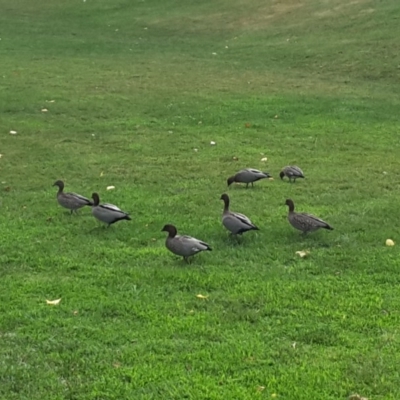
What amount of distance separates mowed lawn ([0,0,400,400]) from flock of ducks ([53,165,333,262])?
192 millimetres

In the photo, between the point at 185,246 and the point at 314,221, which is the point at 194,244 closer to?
the point at 185,246

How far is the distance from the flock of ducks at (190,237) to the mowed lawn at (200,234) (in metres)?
0.19

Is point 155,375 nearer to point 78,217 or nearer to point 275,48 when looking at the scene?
point 78,217

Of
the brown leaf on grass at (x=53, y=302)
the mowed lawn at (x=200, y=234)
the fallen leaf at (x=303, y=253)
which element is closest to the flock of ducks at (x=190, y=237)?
the mowed lawn at (x=200, y=234)

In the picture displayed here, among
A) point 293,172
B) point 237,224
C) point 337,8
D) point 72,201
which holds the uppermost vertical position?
point 237,224

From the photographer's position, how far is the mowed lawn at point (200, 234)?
5367 millimetres

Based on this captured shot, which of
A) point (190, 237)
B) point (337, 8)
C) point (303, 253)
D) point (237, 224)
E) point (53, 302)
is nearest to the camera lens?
point (53, 302)

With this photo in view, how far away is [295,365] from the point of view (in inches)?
211

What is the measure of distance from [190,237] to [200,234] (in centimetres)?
93

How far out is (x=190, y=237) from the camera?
7.37 m

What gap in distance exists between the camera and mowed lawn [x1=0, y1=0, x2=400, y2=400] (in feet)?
17.6

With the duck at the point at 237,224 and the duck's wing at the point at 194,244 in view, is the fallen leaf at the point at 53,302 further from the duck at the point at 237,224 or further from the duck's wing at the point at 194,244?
the duck at the point at 237,224

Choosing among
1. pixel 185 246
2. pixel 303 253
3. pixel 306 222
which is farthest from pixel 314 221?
pixel 185 246

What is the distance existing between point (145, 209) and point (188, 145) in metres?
3.73
